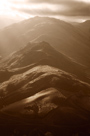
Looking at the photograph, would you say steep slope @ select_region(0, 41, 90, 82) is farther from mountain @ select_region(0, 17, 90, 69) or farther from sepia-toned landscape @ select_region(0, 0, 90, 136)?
mountain @ select_region(0, 17, 90, 69)

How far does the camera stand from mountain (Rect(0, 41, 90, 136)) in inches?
971

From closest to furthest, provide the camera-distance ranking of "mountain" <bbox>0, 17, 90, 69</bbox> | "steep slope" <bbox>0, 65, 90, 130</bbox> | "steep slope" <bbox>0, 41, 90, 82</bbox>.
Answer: "steep slope" <bbox>0, 65, 90, 130</bbox> < "steep slope" <bbox>0, 41, 90, 82</bbox> < "mountain" <bbox>0, 17, 90, 69</bbox>

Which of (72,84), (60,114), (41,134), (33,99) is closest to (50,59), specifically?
(72,84)

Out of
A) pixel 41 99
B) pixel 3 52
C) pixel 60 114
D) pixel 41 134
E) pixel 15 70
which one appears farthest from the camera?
pixel 3 52

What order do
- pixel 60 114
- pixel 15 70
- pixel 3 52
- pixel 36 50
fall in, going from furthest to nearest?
pixel 3 52 < pixel 36 50 < pixel 15 70 < pixel 60 114

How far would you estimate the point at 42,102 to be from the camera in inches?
1083

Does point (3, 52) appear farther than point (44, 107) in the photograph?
Yes

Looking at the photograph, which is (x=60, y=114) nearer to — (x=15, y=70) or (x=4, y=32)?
(x=15, y=70)

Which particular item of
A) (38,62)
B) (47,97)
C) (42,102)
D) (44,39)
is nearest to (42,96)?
(47,97)

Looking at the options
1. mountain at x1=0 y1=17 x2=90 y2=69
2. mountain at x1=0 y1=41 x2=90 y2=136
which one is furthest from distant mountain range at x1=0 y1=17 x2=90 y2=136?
mountain at x1=0 y1=17 x2=90 y2=69

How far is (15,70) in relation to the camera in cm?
4147

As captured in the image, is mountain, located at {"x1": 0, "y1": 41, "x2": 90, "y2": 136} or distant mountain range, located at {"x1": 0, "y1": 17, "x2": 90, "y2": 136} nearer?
mountain, located at {"x1": 0, "y1": 41, "x2": 90, "y2": 136}

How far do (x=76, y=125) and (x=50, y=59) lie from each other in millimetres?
20363

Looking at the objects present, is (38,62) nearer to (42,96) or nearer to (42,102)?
(42,96)
